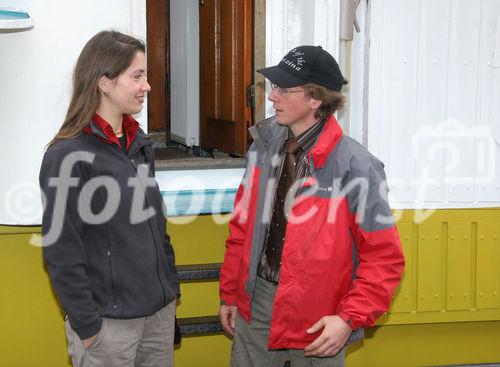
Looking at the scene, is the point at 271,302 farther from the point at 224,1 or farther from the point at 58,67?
the point at 224,1

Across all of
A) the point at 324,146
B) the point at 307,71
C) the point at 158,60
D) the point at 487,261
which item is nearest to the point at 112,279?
the point at 324,146

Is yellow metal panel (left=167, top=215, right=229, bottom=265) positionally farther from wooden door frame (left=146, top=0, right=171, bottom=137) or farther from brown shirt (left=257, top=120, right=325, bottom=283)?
wooden door frame (left=146, top=0, right=171, bottom=137)

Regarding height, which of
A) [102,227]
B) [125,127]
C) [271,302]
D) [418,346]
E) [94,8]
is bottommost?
[418,346]

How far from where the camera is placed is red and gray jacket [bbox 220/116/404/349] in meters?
2.22

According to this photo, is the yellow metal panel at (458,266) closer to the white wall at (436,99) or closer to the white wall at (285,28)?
the white wall at (436,99)

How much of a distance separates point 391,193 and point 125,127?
170 cm

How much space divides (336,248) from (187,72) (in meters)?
3.04

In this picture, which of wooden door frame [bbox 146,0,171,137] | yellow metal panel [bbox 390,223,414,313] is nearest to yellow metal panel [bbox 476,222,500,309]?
yellow metal panel [bbox 390,223,414,313]

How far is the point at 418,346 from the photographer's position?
12.5ft

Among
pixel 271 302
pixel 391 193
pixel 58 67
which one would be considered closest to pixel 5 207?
pixel 58 67

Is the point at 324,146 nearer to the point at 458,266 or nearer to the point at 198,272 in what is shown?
the point at 198,272

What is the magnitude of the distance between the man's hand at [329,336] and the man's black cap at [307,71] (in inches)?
30.6

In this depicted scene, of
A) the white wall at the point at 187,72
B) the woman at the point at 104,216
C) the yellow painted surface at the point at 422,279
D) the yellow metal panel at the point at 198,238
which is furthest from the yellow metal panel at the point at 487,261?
the white wall at the point at 187,72

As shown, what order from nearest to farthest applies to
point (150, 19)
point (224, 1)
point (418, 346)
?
point (418, 346)
point (224, 1)
point (150, 19)
